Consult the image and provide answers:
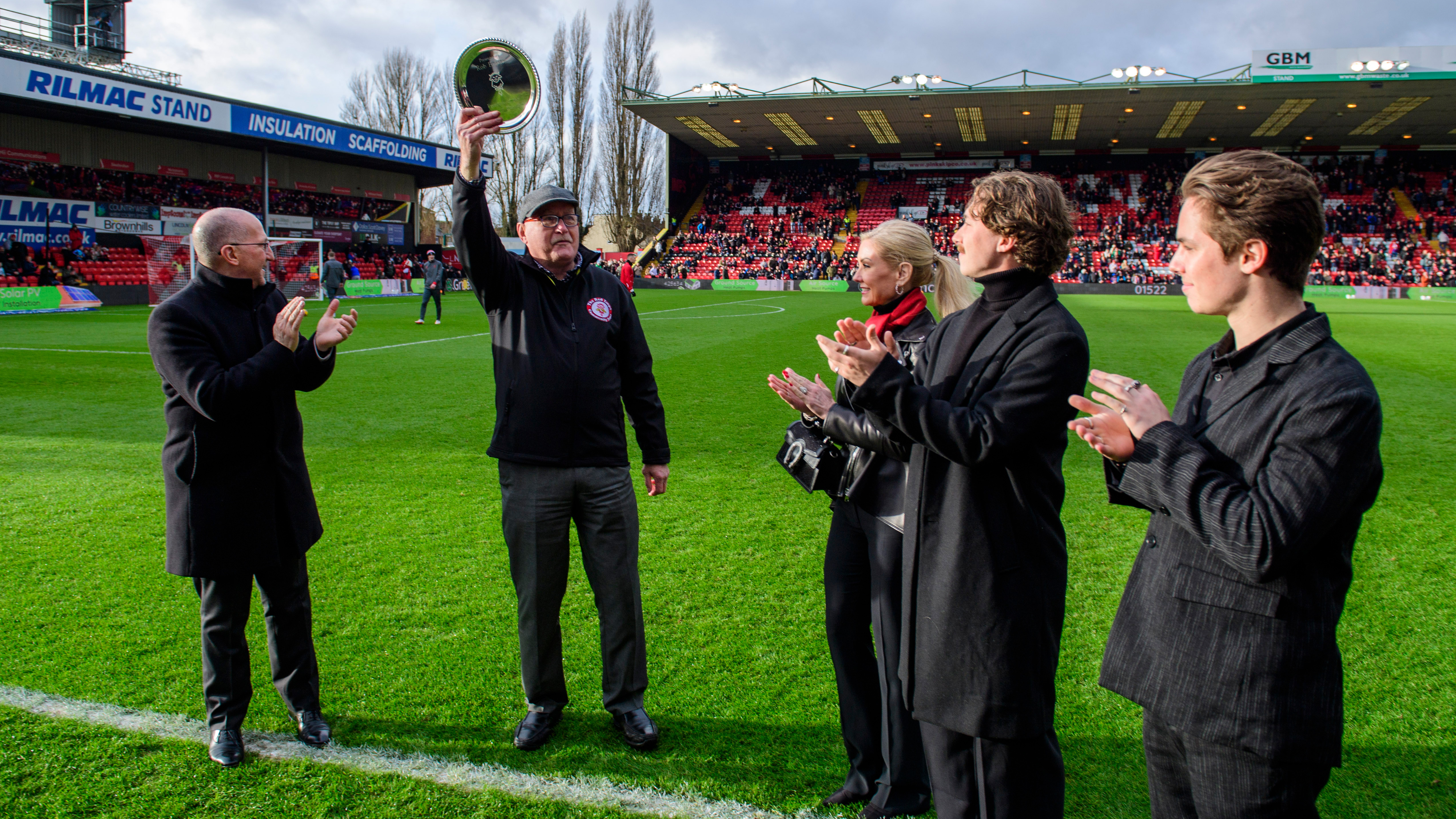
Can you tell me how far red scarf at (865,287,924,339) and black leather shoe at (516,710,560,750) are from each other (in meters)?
1.93

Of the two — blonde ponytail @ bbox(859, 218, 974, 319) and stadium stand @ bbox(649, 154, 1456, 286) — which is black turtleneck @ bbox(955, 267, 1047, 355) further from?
stadium stand @ bbox(649, 154, 1456, 286)

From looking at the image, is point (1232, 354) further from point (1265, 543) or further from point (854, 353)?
point (854, 353)

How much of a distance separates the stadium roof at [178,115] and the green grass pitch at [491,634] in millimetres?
22088

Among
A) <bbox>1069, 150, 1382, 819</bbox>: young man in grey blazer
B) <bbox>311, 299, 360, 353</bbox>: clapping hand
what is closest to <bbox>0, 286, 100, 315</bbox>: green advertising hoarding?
<bbox>311, 299, 360, 353</bbox>: clapping hand

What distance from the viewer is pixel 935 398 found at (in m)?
2.12

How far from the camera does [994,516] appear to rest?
6.89 ft

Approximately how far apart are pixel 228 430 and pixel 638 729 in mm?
1880

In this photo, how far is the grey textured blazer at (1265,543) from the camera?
1.57 m

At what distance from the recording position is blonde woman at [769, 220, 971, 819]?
2.71 m

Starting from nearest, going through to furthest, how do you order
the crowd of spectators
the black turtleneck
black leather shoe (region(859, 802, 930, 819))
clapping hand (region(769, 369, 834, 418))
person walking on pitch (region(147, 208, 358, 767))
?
the black turtleneck, clapping hand (region(769, 369, 834, 418)), black leather shoe (region(859, 802, 930, 819)), person walking on pitch (region(147, 208, 358, 767)), the crowd of spectators

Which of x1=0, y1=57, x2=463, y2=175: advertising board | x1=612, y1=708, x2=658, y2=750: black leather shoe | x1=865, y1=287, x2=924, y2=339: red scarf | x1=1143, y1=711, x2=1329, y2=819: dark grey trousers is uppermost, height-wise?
x1=0, y1=57, x2=463, y2=175: advertising board

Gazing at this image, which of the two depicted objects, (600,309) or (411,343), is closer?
(600,309)

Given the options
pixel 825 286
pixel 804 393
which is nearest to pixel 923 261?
pixel 804 393

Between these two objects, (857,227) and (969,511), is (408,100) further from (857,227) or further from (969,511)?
(969,511)
